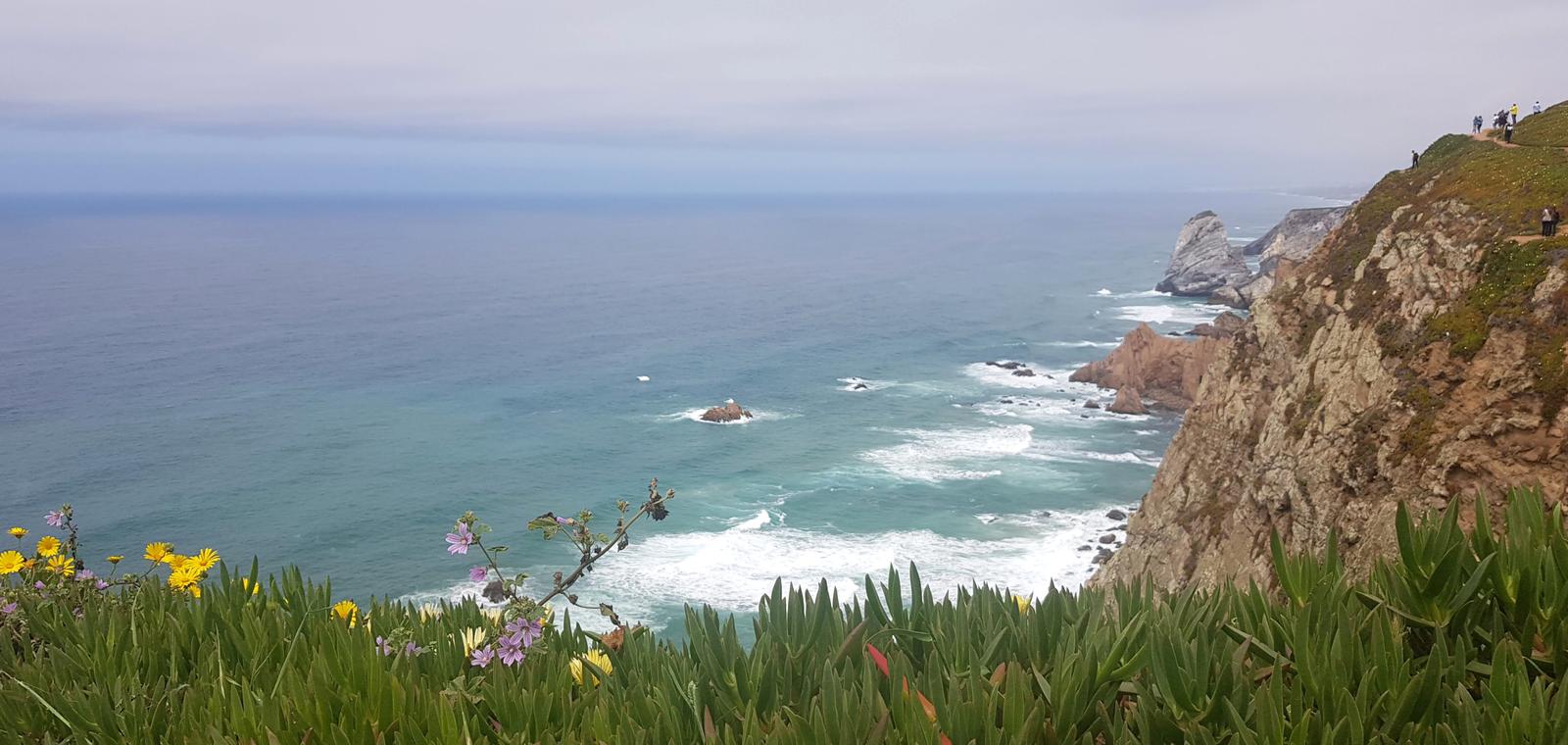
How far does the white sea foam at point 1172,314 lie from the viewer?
3986 inches

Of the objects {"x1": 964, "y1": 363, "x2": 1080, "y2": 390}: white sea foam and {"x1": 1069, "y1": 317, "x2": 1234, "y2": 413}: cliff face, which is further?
{"x1": 964, "y1": 363, "x2": 1080, "y2": 390}: white sea foam

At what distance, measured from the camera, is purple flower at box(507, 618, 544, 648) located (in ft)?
13.4

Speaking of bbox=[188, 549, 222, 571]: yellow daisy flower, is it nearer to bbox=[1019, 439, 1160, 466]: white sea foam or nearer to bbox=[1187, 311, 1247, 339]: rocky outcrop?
bbox=[1019, 439, 1160, 466]: white sea foam

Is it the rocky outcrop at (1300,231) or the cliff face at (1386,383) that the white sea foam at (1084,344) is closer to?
the rocky outcrop at (1300,231)

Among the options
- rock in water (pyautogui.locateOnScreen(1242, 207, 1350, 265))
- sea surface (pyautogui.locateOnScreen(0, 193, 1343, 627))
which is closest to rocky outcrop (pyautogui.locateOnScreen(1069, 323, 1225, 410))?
sea surface (pyautogui.locateOnScreen(0, 193, 1343, 627))

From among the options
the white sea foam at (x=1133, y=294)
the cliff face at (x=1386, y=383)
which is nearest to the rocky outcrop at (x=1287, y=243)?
the white sea foam at (x=1133, y=294)

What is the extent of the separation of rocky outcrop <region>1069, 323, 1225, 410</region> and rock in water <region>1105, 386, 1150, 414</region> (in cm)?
53

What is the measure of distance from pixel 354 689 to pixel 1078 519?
4556 centimetres

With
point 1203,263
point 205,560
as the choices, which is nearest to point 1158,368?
point 1203,263

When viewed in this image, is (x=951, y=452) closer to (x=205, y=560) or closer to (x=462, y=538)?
(x=205, y=560)

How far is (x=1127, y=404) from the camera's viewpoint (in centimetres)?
6431

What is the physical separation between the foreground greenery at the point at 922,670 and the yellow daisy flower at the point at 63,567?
0.92 m

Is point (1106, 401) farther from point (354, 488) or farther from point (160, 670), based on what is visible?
point (160, 670)

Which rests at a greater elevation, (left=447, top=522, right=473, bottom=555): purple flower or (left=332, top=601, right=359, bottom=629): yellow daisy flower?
(left=447, top=522, right=473, bottom=555): purple flower
